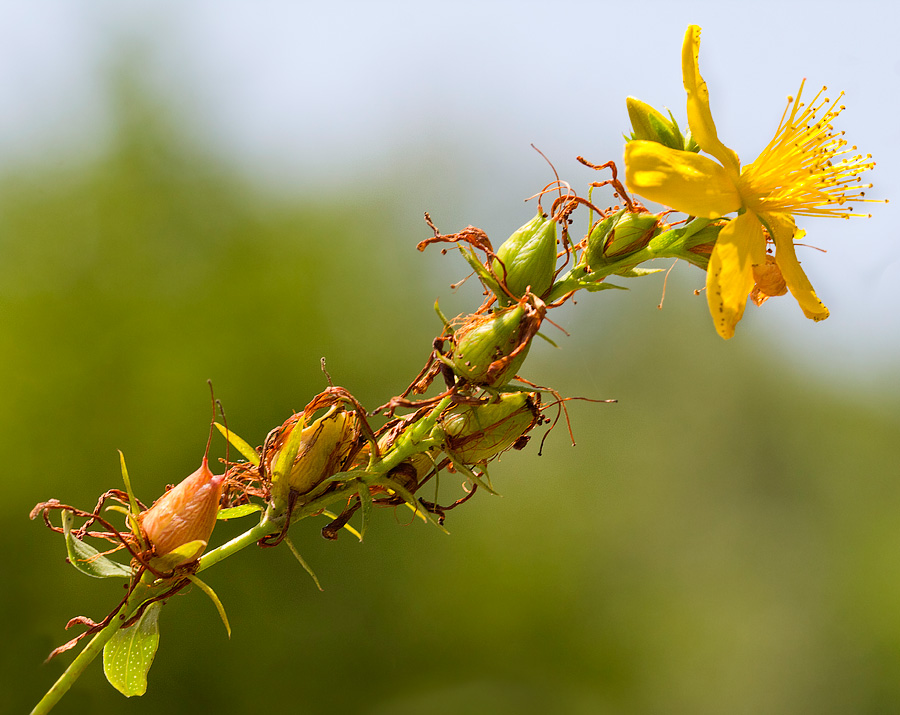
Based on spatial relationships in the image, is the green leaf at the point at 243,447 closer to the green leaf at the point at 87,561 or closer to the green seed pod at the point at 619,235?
the green leaf at the point at 87,561

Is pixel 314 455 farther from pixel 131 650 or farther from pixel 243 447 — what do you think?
pixel 131 650

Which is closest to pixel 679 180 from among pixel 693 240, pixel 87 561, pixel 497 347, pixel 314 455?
pixel 693 240

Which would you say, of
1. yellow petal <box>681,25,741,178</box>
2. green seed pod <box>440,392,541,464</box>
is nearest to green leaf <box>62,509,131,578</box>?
green seed pod <box>440,392,541,464</box>

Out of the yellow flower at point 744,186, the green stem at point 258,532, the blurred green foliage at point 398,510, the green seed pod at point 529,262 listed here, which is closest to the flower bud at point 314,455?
the green stem at point 258,532

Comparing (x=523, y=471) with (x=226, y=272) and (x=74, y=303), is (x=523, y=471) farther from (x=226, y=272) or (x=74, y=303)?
(x=74, y=303)

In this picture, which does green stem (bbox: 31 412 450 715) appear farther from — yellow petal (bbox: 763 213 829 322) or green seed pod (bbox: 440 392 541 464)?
yellow petal (bbox: 763 213 829 322)

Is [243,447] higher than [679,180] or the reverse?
the reverse

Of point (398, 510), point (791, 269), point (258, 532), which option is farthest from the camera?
point (398, 510)

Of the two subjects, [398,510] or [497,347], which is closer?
[497,347]
